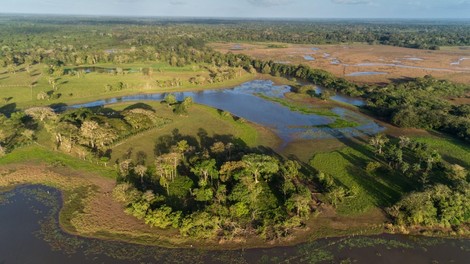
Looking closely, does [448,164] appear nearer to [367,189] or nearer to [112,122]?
[367,189]

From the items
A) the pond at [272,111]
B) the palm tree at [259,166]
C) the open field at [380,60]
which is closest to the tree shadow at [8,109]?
the pond at [272,111]

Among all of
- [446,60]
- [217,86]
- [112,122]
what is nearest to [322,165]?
[112,122]

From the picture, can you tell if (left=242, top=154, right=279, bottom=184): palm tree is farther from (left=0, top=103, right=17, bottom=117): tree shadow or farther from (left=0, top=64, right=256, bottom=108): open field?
(left=0, top=103, right=17, bottom=117): tree shadow

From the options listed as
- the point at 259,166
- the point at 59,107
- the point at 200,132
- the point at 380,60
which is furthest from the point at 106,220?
the point at 380,60

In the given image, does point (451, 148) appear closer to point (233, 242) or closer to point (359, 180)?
point (359, 180)

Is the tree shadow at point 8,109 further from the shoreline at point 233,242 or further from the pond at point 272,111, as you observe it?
the shoreline at point 233,242

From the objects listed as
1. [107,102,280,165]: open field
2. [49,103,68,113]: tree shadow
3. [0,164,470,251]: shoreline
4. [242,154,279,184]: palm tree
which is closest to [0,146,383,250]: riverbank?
[0,164,470,251]: shoreline
